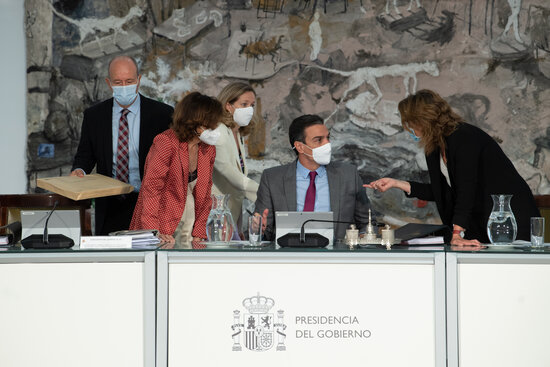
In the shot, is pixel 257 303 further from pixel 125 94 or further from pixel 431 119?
pixel 125 94

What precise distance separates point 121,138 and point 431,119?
5.93 feet

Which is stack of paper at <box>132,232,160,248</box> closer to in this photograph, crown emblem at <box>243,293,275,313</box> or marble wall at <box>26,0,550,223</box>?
crown emblem at <box>243,293,275,313</box>

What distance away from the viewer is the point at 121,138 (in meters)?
4.08

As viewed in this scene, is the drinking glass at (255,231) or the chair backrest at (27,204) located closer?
the drinking glass at (255,231)

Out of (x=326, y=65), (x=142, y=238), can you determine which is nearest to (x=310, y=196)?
(x=142, y=238)

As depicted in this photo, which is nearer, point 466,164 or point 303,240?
point 303,240

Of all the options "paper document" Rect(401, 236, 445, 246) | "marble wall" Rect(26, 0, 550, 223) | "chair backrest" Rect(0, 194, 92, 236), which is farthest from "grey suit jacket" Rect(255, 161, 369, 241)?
"chair backrest" Rect(0, 194, 92, 236)

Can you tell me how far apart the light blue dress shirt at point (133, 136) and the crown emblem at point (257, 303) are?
67.2 inches

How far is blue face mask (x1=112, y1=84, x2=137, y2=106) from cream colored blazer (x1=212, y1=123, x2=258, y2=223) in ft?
1.75

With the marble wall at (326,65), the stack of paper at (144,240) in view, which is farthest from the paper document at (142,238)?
the marble wall at (326,65)

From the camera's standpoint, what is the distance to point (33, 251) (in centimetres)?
255

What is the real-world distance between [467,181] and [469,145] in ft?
0.57

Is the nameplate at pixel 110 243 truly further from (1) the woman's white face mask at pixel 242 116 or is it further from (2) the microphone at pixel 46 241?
(1) the woman's white face mask at pixel 242 116

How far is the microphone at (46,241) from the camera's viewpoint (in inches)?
102
